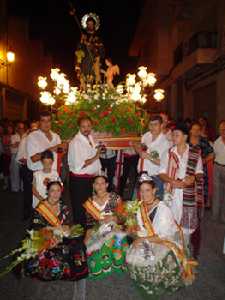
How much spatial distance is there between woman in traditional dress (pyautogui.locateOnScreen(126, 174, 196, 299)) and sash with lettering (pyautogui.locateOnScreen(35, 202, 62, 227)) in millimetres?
904

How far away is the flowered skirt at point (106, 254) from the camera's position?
13.2 feet

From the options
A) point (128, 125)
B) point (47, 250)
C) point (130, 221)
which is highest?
point (128, 125)

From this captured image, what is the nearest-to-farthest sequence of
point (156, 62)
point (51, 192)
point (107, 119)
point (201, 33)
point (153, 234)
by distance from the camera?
point (153, 234)
point (51, 192)
point (107, 119)
point (201, 33)
point (156, 62)

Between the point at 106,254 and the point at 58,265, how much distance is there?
562mm

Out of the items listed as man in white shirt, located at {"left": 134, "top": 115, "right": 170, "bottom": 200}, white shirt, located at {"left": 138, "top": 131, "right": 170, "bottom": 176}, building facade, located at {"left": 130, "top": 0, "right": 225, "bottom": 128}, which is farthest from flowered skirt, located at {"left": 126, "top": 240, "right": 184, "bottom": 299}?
building facade, located at {"left": 130, "top": 0, "right": 225, "bottom": 128}

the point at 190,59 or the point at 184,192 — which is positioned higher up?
the point at 190,59

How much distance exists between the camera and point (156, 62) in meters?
21.2

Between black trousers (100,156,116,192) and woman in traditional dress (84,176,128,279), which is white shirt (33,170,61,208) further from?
black trousers (100,156,116,192)

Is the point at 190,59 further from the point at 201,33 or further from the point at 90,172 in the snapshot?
the point at 90,172

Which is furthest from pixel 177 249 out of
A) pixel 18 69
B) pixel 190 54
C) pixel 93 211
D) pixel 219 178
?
pixel 18 69

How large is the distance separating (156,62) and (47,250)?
1873 centimetres

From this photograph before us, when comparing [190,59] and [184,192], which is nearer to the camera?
[184,192]

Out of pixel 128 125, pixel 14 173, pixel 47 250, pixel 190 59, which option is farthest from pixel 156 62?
pixel 47 250

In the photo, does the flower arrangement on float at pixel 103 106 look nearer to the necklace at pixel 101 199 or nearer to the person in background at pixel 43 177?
the person in background at pixel 43 177
